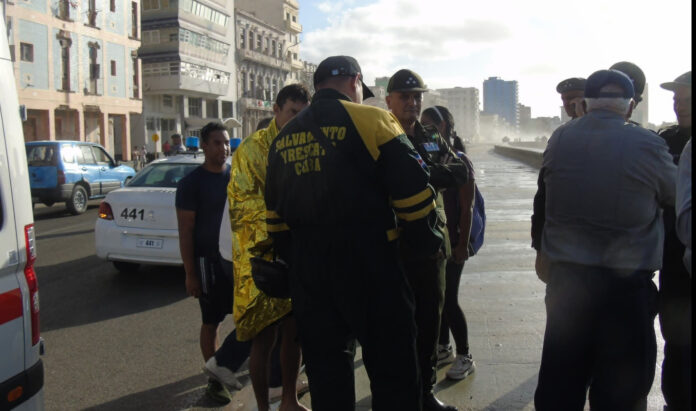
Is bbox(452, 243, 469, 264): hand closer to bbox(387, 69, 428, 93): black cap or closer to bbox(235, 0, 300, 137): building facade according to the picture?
bbox(387, 69, 428, 93): black cap

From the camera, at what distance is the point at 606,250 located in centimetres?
295

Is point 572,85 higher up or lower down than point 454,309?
higher up

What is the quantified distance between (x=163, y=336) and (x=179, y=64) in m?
48.0

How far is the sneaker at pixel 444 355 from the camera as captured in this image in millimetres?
4850

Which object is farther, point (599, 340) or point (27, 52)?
point (27, 52)

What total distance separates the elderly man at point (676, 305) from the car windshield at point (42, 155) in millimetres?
15740

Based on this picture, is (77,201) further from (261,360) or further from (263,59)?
(263,59)

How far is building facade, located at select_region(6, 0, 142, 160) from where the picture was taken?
110 feet

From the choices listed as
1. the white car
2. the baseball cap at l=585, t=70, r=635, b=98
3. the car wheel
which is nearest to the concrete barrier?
the car wheel

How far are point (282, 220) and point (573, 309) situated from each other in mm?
1437

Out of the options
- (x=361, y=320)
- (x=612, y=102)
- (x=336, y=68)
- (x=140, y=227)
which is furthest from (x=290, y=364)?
(x=140, y=227)

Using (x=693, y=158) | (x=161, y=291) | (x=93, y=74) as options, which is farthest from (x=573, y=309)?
(x=93, y=74)

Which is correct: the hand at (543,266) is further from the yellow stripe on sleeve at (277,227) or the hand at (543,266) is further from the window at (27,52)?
the window at (27,52)

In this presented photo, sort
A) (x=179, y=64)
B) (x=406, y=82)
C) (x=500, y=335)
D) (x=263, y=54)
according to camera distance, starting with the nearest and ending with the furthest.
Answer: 1. (x=406, y=82)
2. (x=500, y=335)
3. (x=179, y=64)
4. (x=263, y=54)
